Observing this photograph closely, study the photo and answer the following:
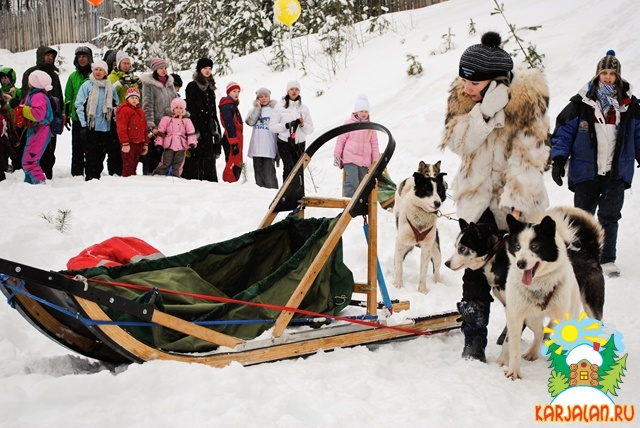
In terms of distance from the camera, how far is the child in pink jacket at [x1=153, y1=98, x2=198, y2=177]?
26.1ft

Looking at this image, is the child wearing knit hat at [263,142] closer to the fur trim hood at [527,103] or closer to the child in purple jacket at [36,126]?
the child in purple jacket at [36,126]

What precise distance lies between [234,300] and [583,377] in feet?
5.43

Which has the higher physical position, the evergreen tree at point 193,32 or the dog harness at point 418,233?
the evergreen tree at point 193,32

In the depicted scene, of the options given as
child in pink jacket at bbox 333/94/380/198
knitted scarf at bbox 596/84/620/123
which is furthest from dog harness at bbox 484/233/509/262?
child in pink jacket at bbox 333/94/380/198

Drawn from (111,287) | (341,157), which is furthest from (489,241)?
(341,157)

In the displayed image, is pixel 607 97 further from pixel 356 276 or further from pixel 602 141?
pixel 356 276

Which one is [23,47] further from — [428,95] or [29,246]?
[29,246]

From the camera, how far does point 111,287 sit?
9.72 feet

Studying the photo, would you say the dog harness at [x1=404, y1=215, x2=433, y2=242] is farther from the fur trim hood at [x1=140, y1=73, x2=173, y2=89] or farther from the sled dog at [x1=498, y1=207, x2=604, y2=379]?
the fur trim hood at [x1=140, y1=73, x2=173, y2=89]

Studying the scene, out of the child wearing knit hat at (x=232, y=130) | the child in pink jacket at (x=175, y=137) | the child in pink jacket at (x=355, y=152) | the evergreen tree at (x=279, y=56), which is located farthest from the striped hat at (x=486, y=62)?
the evergreen tree at (x=279, y=56)

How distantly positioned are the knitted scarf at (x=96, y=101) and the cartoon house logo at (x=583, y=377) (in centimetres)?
632

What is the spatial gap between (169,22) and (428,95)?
33.4 ft

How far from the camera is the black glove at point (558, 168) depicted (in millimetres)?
5012

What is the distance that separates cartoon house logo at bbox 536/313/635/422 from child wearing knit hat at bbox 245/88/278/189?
588 centimetres
